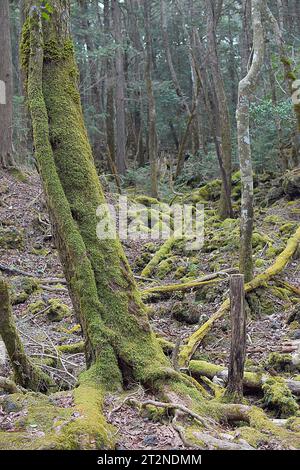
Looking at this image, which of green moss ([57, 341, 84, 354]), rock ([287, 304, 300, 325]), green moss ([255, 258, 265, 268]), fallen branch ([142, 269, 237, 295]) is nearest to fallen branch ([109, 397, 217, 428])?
green moss ([57, 341, 84, 354])

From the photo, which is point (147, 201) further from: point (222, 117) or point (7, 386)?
point (7, 386)

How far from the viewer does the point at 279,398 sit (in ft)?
16.7

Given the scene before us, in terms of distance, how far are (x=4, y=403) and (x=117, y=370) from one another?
98 centimetres

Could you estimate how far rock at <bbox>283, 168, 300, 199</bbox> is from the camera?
1431 cm

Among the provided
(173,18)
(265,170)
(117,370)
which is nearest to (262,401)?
(117,370)

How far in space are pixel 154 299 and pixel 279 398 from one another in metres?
4.61

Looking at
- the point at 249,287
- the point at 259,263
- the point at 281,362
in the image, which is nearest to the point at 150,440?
the point at 281,362

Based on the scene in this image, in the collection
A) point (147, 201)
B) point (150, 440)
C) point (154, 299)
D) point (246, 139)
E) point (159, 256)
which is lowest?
point (154, 299)

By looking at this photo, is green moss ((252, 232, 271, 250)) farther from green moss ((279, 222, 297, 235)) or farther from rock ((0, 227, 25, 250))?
rock ((0, 227, 25, 250))

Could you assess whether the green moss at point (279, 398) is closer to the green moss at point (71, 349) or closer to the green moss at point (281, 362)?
the green moss at point (281, 362)

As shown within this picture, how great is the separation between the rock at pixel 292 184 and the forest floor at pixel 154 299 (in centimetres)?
28

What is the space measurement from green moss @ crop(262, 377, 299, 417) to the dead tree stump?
47cm

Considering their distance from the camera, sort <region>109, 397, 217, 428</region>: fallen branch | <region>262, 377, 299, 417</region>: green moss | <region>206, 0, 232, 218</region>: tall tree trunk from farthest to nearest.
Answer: <region>206, 0, 232, 218</region>: tall tree trunk
<region>262, 377, 299, 417</region>: green moss
<region>109, 397, 217, 428</region>: fallen branch
